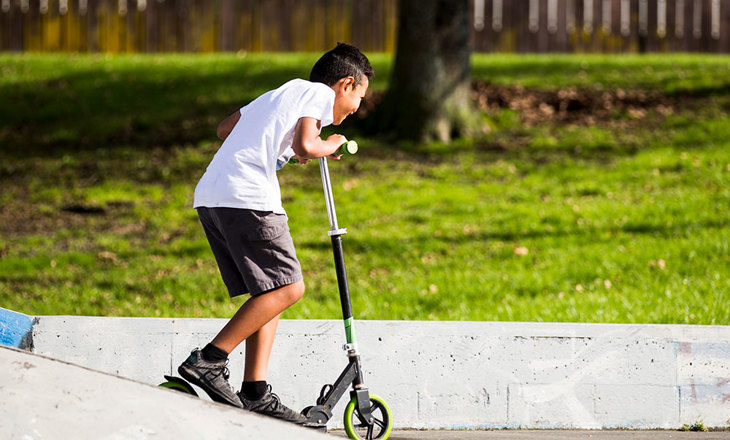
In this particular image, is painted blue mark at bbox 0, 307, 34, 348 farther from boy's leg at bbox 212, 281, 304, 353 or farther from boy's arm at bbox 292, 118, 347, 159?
boy's arm at bbox 292, 118, 347, 159

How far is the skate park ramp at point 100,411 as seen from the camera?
3.20m

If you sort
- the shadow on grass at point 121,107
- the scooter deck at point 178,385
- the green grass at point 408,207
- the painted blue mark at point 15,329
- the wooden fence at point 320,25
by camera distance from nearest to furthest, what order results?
the scooter deck at point 178,385, the painted blue mark at point 15,329, the green grass at point 408,207, the shadow on grass at point 121,107, the wooden fence at point 320,25

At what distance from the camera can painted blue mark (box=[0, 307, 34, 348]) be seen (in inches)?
169

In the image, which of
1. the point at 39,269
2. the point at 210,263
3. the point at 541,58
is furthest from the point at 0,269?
the point at 541,58

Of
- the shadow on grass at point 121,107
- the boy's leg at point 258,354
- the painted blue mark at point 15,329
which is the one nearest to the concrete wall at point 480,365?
the painted blue mark at point 15,329

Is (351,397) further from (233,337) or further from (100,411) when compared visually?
(100,411)

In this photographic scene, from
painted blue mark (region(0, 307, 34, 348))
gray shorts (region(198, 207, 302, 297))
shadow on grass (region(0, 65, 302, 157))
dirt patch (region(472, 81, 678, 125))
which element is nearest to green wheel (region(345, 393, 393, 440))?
gray shorts (region(198, 207, 302, 297))

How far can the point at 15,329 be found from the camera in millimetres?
4348

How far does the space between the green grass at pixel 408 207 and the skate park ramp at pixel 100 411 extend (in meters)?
2.55

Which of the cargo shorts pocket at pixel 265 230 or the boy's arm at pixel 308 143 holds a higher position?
the boy's arm at pixel 308 143

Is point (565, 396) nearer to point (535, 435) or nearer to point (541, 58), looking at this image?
point (535, 435)

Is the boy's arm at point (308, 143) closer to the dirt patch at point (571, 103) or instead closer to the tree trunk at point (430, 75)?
the tree trunk at point (430, 75)

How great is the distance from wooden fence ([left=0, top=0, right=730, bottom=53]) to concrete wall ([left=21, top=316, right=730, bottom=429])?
11592 mm

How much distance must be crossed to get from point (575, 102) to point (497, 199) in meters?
3.65
